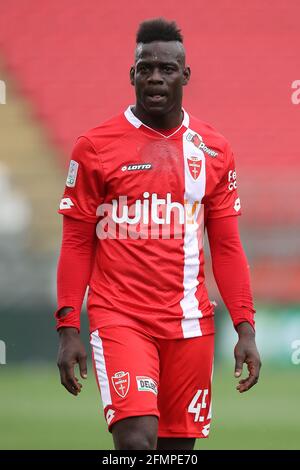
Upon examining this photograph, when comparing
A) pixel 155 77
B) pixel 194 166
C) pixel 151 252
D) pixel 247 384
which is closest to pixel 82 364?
pixel 151 252

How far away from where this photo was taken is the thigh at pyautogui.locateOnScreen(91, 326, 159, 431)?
396cm

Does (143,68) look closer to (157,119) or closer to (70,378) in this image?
(157,119)

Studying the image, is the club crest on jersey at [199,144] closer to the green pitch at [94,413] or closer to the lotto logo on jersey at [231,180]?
the lotto logo on jersey at [231,180]

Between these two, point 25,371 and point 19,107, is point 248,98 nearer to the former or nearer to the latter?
point 19,107

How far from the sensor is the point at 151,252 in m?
4.22

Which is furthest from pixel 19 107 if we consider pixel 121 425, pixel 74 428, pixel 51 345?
pixel 121 425

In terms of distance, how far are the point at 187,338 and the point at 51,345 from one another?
5.99 metres

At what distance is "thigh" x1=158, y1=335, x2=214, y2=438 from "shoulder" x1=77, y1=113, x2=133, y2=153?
772 mm

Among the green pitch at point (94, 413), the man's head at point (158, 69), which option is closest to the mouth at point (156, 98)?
the man's head at point (158, 69)

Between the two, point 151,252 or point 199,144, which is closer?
point 151,252

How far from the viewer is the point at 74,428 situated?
764cm

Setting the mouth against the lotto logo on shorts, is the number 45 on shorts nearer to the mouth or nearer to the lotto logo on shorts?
the lotto logo on shorts

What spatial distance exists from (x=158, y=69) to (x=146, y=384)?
3.83 ft

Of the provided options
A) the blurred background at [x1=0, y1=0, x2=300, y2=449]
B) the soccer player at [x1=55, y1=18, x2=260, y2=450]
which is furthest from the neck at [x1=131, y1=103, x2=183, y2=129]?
the blurred background at [x1=0, y1=0, x2=300, y2=449]
